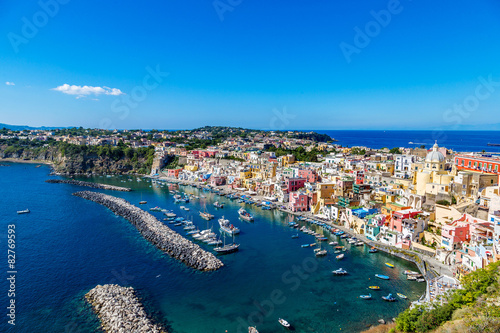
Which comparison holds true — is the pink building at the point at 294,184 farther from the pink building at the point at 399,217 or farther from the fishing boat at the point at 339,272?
the fishing boat at the point at 339,272

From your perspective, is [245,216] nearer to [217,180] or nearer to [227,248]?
[227,248]

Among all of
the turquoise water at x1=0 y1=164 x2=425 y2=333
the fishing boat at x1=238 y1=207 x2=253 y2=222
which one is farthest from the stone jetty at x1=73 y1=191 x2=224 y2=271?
the fishing boat at x1=238 y1=207 x2=253 y2=222

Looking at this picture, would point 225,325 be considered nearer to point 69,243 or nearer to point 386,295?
point 386,295

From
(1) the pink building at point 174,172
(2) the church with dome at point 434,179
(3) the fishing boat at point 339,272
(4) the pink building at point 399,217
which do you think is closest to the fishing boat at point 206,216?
(3) the fishing boat at point 339,272

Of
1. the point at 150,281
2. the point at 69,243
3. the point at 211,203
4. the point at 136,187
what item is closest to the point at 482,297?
the point at 150,281

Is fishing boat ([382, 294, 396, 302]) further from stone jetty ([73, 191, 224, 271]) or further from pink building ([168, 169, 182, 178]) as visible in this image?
pink building ([168, 169, 182, 178])
